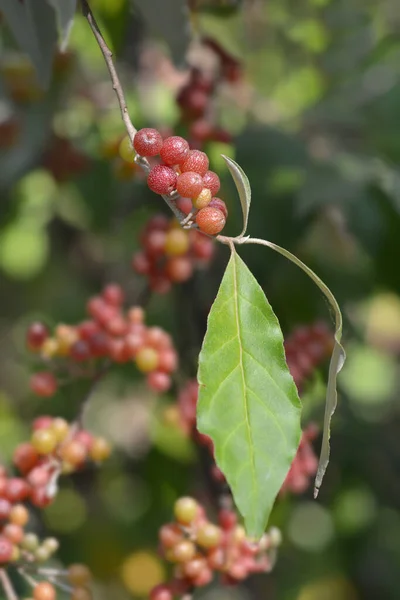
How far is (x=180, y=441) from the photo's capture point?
1.53m

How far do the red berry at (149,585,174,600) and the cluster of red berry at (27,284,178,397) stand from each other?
267 mm

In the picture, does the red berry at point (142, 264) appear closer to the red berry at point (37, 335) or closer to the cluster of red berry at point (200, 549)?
the red berry at point (37, 335)

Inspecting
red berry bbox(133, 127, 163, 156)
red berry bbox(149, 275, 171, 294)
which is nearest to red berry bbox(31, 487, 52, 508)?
red berry bbox(149, 275, 171, 294)

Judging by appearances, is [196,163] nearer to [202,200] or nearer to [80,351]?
[202,200]

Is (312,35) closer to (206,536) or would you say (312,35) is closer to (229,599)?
A: (206,536)

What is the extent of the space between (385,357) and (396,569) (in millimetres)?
486

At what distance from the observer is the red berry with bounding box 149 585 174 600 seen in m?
0.90

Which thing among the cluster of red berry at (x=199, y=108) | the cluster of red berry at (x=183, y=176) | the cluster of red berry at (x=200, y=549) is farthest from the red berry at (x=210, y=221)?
the cluster of red berry at (x=199, y=108)

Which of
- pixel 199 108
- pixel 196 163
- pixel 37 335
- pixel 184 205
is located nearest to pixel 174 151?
pixel 196 163

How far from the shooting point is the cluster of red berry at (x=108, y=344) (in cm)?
104

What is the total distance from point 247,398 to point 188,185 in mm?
176

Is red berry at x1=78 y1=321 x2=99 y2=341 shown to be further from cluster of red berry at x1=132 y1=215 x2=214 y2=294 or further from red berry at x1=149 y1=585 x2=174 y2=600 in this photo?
red berry at x1=149 y1=585 x2=174 y2=600

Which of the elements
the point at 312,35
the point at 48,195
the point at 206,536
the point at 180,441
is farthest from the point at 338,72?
the point at 206,536

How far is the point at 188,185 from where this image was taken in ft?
2.11
